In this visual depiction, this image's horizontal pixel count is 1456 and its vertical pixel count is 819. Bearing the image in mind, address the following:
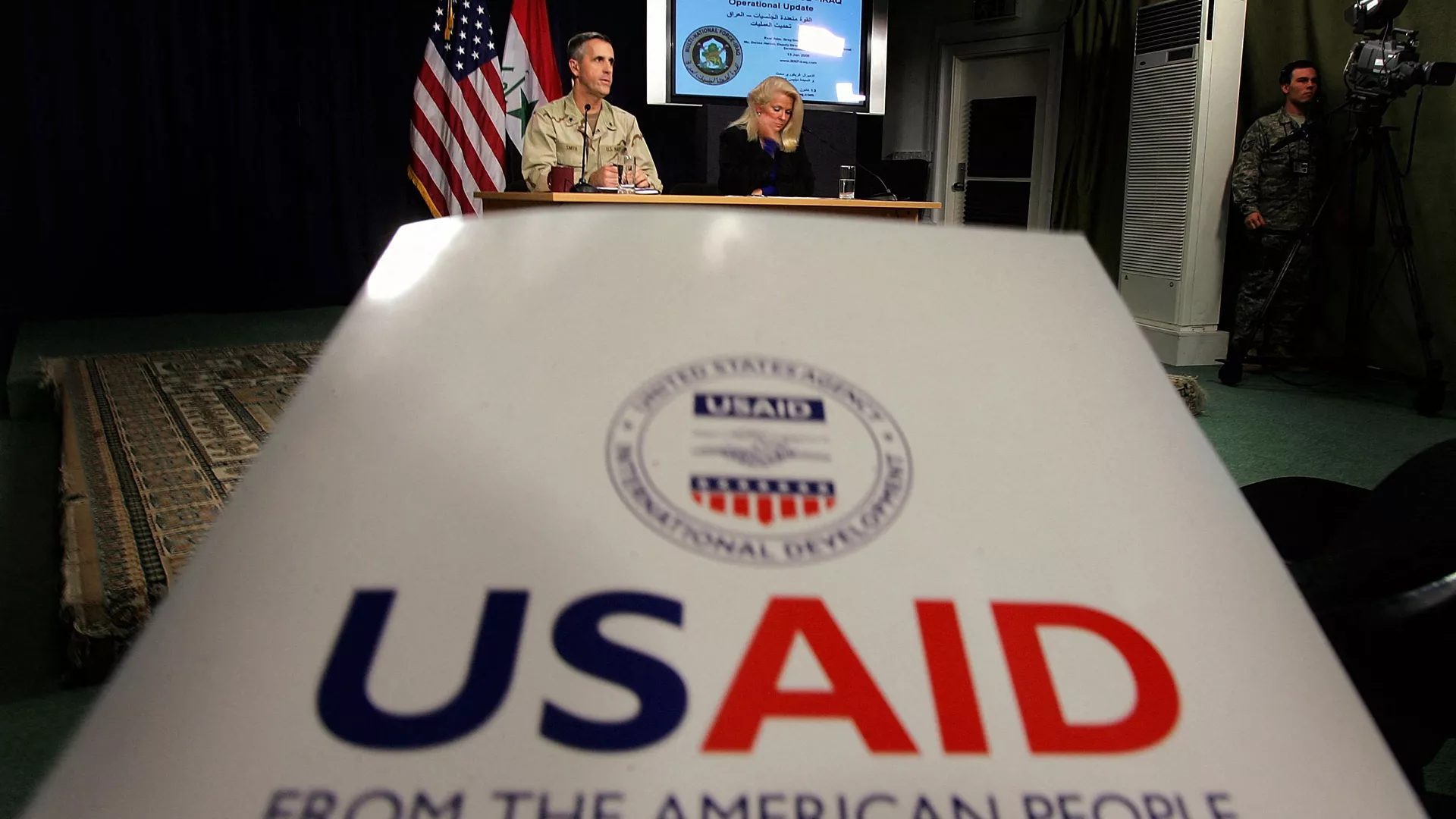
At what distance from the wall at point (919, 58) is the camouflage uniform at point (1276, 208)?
6.33 feet

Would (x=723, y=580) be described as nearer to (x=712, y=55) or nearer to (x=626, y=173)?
(x=626, y=173)

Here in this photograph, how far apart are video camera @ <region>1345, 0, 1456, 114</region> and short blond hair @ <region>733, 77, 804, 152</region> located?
1.83 metres

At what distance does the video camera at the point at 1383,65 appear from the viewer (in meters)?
3.01

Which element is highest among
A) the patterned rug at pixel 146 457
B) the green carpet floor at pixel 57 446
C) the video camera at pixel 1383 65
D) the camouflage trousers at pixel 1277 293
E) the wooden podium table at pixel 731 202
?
the video camera at pixel 1383 65

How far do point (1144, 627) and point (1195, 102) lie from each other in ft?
13.9

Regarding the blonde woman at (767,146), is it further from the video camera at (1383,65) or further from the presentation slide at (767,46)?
the video camera at (1383,65)

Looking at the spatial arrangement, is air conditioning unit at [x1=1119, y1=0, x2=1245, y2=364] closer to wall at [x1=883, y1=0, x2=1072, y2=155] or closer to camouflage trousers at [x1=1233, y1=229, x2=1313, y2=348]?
camouflage trousers at [x1=1233, y1=229, x2=1313, y2=348]

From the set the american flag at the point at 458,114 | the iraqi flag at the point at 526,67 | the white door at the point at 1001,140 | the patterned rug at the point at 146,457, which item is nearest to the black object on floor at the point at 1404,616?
the patterned rug at the point at 146,457

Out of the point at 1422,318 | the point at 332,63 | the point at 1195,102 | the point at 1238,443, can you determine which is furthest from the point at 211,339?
the point at 1422,318

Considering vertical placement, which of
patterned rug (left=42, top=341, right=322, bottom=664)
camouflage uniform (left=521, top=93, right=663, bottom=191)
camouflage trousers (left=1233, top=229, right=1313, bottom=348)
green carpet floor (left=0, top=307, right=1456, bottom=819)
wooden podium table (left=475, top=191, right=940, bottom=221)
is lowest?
green carpet floor (left=0, top=307, right=1456, bottom=819)

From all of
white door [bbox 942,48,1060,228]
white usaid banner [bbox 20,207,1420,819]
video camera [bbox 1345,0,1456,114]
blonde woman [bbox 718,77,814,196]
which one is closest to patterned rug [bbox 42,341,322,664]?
white usaid banner [bbox 20,207,1420,819]

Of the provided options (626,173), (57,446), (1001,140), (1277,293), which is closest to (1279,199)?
(1277,293)

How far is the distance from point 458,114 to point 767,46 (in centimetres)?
177

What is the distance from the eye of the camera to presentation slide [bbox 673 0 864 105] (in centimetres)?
518
